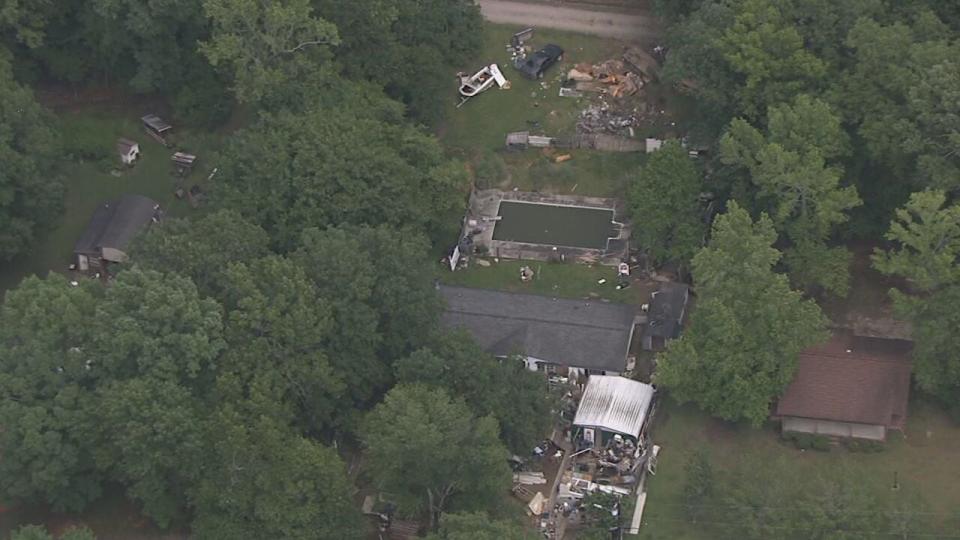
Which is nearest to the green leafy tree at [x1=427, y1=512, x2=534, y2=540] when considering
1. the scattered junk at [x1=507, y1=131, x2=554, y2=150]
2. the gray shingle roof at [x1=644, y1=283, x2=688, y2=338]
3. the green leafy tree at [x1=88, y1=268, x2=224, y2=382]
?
the green leafy tree at [x1=88, y1=268, x2=224, y2=382]

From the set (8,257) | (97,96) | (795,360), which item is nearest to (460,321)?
(795,360)

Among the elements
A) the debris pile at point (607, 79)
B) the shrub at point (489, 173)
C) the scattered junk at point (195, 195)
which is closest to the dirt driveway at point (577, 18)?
the debris pile at point (607, 79)

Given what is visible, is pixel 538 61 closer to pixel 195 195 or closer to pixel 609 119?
pixel 609 119

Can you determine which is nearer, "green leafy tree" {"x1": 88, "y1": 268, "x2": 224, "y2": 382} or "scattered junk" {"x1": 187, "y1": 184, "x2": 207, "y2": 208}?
"green leafy tree" {"x1": 88, "y1": 268, "x2": 224, "y2": 382}

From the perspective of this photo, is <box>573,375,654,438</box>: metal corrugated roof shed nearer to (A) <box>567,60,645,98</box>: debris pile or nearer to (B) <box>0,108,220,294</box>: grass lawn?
(A) <box>567,60,645,98</box>: debris pile

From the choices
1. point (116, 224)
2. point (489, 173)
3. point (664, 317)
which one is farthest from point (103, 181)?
point (664, 317)

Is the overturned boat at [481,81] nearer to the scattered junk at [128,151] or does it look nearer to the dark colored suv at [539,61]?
the dark colored suv at [539,61]
